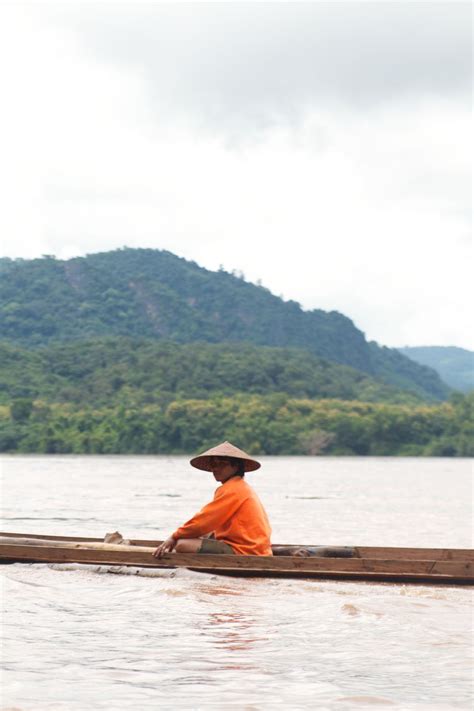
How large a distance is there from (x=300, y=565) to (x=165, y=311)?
91355mm

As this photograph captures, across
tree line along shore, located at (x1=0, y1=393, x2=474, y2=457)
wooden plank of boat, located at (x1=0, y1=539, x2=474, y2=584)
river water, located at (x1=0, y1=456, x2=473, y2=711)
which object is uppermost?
tree line along shore, located at (x1=0, y1=393, x2=474, y2=457)

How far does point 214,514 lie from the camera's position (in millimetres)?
8500

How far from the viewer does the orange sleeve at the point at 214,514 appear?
8.42 metres

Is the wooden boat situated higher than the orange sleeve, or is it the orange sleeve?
the orange sleeve

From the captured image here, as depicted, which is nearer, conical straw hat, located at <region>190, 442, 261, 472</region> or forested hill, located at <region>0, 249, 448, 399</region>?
conical straw hat, located at <region>190, 442, 261, 472</region>

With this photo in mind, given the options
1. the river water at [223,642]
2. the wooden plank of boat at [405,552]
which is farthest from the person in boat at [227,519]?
the wooden plank of boat at [405,552]

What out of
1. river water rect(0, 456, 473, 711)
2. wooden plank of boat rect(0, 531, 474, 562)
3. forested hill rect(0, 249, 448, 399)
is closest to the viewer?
river water rect(0, 456, 473, 711)

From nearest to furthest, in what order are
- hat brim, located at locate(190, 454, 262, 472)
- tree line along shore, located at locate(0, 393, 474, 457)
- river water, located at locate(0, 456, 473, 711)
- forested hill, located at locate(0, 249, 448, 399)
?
river water, located at locate(0, 456, 473, 711) < hat brim, located at locate(190, 454, 262, 472) < tree line along shore, located at locate(0, 393, 474, 457) < forested hill, located at locate(0, 249, 448, 399)

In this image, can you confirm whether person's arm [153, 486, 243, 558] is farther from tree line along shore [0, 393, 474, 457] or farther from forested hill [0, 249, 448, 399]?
forested hill [0, 249, 448, 399]

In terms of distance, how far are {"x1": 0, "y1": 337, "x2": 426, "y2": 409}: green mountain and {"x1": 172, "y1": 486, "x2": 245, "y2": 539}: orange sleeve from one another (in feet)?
164

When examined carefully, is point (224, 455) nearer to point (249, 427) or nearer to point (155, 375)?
point (249, 427)

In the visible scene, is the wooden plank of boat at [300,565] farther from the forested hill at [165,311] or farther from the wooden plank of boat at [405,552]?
the forested hill at [165,311]

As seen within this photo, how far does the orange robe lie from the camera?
332 inches

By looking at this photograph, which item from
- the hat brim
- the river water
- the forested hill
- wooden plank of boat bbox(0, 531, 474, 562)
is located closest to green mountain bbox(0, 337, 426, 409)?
the forested hill
